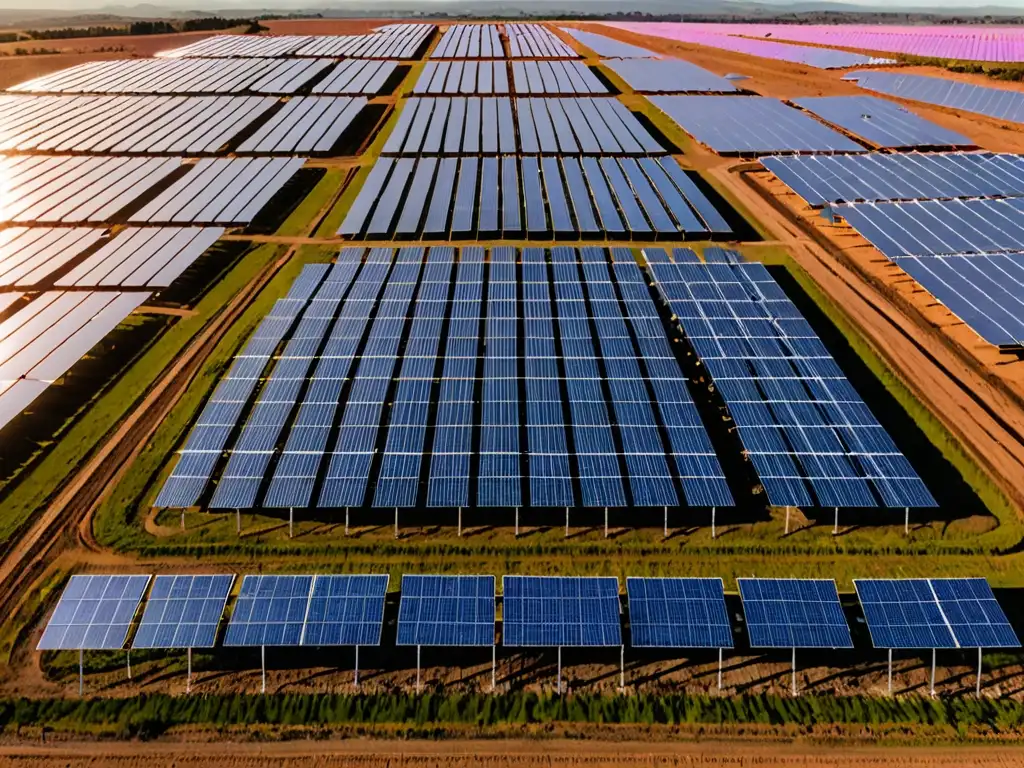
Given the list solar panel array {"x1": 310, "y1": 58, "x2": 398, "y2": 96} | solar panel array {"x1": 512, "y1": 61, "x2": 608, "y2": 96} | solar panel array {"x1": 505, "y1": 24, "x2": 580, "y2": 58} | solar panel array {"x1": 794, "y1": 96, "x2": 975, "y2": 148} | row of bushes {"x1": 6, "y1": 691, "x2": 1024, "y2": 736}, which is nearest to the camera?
row of bushes {"x1": 6, "y1": 691, "x2": 1024, "y2": 736}

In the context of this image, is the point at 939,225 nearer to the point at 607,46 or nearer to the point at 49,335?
the point at 49,335

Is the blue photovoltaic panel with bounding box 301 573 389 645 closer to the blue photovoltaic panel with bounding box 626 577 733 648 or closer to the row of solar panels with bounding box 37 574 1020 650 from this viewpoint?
the row of solar panels with bounding box 37 574 1020 650

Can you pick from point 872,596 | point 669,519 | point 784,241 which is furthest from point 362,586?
point 784,241

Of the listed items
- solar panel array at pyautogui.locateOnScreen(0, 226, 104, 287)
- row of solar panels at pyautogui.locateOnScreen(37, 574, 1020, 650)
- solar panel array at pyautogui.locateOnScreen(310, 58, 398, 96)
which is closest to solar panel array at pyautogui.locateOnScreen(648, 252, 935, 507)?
row of solar panels at pyautogui.locateOnScreen(37, 574, 1020, 650)

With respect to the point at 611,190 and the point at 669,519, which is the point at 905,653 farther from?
the point at 611,190

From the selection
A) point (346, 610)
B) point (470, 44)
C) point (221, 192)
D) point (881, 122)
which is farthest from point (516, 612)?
point (470, 44)

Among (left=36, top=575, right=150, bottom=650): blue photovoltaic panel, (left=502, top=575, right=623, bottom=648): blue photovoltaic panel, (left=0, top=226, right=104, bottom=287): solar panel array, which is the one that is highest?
(left=0, top=226, right=104, bottom=287): solar panel array
